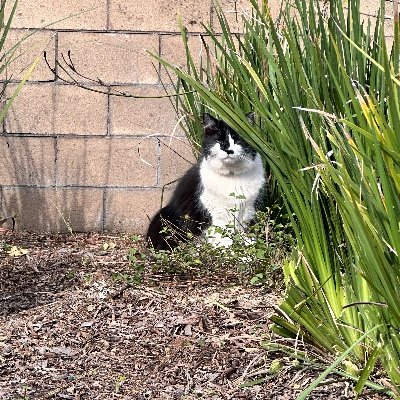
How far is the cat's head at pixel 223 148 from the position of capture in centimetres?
467

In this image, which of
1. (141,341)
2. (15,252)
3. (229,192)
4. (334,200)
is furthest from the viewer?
(229,192)

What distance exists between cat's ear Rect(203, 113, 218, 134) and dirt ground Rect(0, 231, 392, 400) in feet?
3.29

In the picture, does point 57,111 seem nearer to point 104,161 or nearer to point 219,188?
point 104,161

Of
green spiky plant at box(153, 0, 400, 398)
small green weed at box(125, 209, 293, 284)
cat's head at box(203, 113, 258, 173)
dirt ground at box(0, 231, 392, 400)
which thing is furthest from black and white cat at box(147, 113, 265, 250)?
green spiky plant at box(153, 0, 400, 398)

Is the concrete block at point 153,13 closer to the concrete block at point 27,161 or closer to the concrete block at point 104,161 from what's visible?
the concrete block at point 104,161

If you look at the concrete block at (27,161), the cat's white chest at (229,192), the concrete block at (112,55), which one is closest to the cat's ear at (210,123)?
the cat's white chest at (229,192)

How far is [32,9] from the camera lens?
17.8ft

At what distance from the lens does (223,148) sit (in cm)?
466

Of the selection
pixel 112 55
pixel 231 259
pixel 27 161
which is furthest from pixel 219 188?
pixel 27 161

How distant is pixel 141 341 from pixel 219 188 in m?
1.76

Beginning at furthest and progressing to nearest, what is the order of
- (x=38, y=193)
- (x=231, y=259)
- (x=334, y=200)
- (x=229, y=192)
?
(x=38, y=193)
(x=229, y=192)
(x=231, y=259)
(x=334, y=200)

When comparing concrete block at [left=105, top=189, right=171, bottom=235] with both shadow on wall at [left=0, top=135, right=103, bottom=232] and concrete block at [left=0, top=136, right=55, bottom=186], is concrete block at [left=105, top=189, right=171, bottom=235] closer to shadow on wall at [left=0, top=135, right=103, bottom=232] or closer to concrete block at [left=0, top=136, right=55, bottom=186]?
shadow on wall at [left=0, top=135, right=103, bottom=232]

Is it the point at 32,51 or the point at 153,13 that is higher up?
the point at 153,13

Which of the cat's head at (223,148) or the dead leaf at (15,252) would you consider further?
the cat's head at (223,148)
